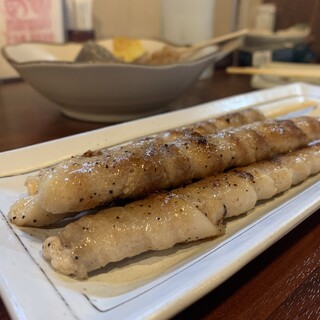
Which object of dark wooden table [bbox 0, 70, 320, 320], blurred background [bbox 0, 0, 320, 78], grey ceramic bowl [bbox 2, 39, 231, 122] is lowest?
dark wooden table [bbox 0, 70, 320, 320]

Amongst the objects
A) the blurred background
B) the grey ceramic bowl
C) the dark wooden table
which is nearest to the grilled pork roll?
the dark wooden table

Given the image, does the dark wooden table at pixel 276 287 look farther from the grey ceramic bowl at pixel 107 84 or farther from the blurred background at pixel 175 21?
the blurred background at pixel 175 21

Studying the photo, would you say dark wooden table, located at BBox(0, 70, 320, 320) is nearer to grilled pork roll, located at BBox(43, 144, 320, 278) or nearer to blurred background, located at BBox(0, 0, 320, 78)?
grilled pork roll, located at BBox(43, 144, 320, 278)

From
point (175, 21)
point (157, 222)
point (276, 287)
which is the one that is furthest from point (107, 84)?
point (175, 21)

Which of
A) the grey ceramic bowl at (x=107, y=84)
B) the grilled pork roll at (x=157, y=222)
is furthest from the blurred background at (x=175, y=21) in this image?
the grilled pork roll at (x=157, y=222)

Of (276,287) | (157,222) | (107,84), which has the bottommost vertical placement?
(276,287)

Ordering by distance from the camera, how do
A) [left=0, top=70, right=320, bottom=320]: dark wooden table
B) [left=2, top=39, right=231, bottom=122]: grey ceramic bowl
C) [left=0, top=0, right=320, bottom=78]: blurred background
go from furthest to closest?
[left=0, top=0, right=320, bottom=78]: blurred background, [left=2, top=39, right=231, bottom=122]: grey ceramic bowl, [left=0, top=70, right=320, bottom=320]: dark wooden table

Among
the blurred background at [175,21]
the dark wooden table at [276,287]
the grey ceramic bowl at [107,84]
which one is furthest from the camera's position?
the blurred background at [175,21]

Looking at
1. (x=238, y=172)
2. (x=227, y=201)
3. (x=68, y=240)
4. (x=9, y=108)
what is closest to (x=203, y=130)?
(x=238, y=172)

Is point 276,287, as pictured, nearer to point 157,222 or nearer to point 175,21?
point 157,222
